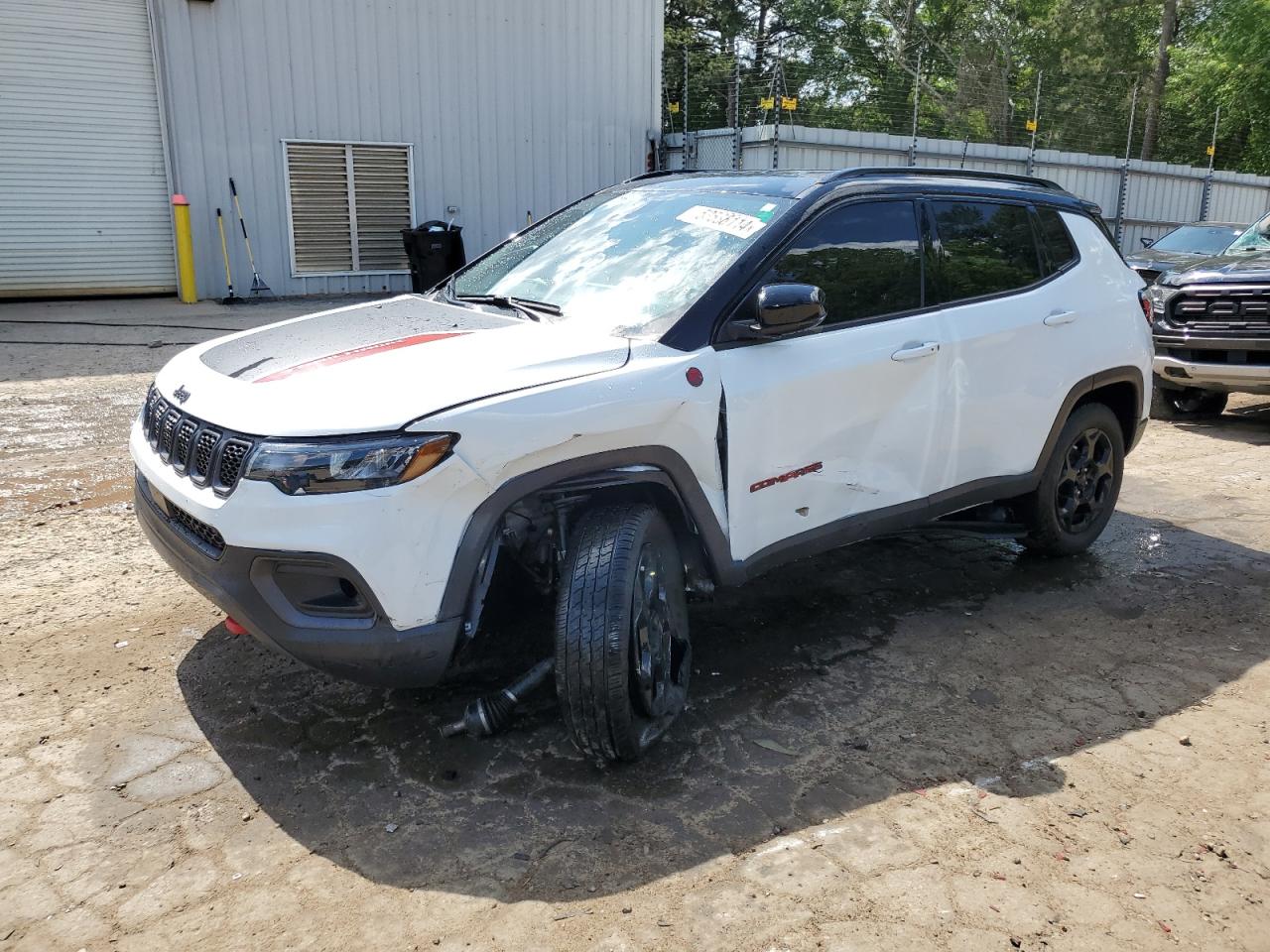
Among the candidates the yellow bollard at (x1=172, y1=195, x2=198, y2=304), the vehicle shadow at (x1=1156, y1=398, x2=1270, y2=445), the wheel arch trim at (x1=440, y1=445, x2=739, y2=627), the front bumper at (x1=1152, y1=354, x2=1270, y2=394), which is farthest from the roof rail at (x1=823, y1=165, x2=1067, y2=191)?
the yellow bollard at (x1=172, y1=195, x2=198, y2=304)

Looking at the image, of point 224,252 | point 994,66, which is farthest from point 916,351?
point 994,66

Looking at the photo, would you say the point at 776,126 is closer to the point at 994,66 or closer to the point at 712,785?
the point at 712,785

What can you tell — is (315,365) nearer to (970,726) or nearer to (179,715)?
(179,715)

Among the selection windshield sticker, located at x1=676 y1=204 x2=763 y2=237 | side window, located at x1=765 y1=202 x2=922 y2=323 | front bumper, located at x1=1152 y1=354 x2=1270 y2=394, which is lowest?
front bumper, located at x1=1152 y1=354 x2=1270 y2=394

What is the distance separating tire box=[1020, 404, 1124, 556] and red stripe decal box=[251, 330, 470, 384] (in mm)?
2876

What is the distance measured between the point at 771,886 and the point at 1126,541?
3.66 metres

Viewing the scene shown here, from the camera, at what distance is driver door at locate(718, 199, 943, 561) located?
3336 millimetres

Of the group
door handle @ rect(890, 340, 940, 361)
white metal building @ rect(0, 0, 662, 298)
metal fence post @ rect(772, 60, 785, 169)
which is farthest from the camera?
metal fence post @ rect(772, 60, 785, 169)

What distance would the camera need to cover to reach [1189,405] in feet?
29.2

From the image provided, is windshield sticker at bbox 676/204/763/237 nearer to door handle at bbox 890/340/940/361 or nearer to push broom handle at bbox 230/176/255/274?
door handle at bbox 890/340/940/361

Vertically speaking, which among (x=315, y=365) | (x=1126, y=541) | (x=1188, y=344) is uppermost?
(x=315, y=365)

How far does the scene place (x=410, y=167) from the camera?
1512 centimetres

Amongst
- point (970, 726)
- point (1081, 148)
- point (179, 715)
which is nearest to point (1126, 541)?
point (970, 726)

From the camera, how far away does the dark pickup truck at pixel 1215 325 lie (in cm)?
782
